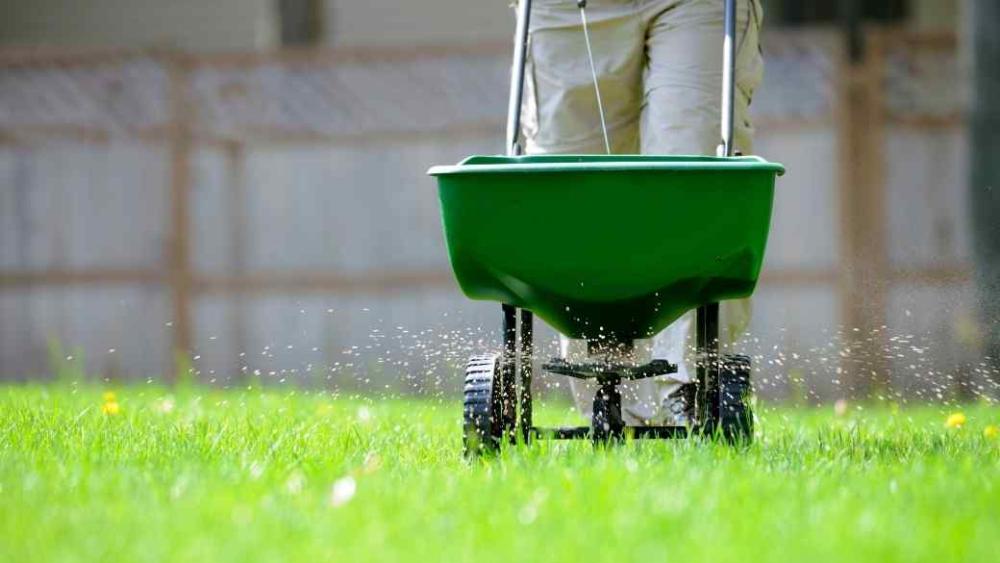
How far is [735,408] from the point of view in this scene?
140 inches

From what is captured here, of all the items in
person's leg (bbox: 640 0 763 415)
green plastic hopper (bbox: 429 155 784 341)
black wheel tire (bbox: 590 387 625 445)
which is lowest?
black wheel tire (bbox: 590 387 625 445)

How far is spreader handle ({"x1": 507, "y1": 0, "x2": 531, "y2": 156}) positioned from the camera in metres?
3.80

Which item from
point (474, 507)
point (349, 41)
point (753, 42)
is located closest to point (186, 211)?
point (349, 41)

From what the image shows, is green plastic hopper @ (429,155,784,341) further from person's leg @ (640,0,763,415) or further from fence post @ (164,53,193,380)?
fence post @ (164,53,193,380)

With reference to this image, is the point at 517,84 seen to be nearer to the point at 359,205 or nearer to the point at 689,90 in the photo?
the point at 689,90

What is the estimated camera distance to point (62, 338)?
9.08 metres

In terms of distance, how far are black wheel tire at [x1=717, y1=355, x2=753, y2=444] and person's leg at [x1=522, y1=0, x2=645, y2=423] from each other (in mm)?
697

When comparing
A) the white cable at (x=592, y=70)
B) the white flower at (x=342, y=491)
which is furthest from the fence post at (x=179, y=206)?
the white flower at (x=342, y=491)

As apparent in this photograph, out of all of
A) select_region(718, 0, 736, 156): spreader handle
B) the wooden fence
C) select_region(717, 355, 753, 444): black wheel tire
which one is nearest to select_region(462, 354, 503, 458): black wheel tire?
select_region(717, 355, 753, 444): black wheel tire

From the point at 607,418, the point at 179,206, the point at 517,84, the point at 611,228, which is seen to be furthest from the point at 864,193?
the point at 611,228

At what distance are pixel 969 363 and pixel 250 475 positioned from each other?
5098 mm

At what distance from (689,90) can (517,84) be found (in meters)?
0.42

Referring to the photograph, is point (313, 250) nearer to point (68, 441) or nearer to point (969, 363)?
point (969, 363)

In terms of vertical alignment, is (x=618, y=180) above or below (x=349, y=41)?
below
